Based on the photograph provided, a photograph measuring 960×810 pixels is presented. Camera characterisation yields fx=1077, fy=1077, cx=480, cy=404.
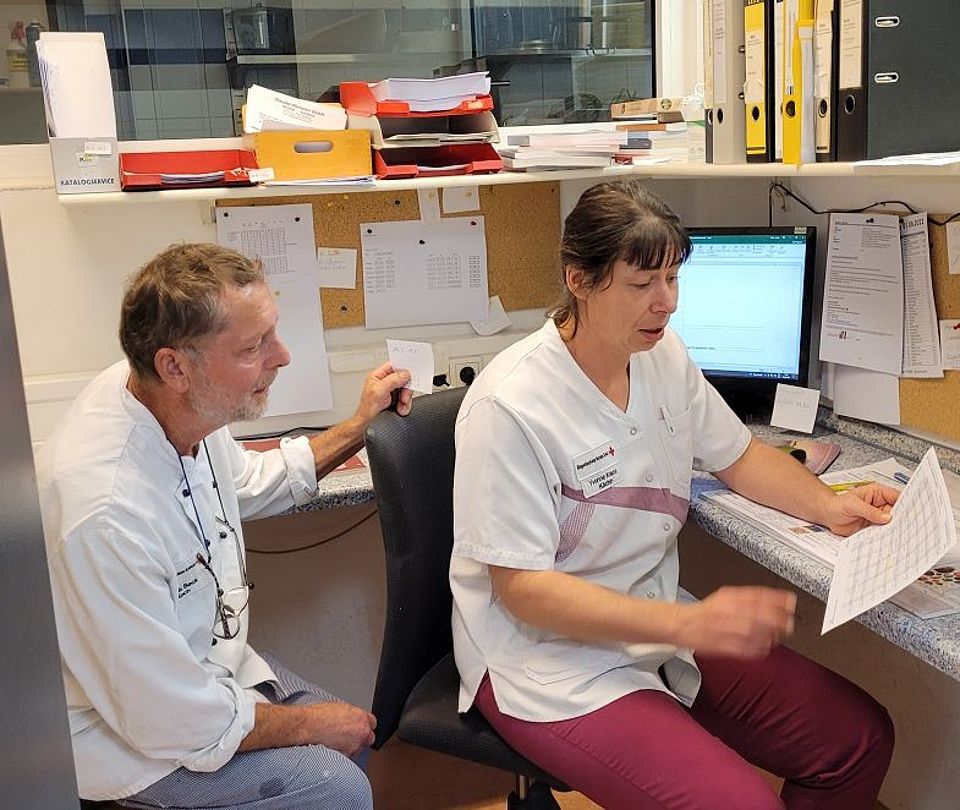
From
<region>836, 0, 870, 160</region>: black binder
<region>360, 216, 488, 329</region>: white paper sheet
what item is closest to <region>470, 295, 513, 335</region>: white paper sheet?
<region>360, 216, 488, 329</region>: white paper sheet

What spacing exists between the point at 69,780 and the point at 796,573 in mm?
1205

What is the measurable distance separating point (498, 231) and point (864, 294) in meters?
0.80

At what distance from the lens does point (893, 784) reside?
2.11 metres

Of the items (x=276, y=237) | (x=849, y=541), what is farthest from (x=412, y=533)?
(x=276, y=237)

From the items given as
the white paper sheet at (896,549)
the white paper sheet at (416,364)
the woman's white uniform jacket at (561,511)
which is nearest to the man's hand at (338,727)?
the woman's white uniform jacket at (561,511)

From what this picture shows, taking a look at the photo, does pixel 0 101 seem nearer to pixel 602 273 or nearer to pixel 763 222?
pixel 602 273

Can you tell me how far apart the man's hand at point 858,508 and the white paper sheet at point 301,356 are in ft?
3.66

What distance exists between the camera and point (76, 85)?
1980mm

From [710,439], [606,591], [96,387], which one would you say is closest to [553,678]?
[606,591]

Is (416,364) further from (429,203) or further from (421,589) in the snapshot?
(429,203)

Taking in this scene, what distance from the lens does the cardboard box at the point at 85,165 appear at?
1947 mm

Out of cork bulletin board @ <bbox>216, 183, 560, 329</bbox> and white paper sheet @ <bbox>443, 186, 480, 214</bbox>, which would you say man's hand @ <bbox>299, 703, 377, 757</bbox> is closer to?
cork bulletin board @ <bbox>216, 183, 560, 329</bbox>

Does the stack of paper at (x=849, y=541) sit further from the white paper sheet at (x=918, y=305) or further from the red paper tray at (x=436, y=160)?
the red paper tray at (x=436, y=160)

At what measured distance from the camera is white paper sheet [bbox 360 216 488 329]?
7.56ft
